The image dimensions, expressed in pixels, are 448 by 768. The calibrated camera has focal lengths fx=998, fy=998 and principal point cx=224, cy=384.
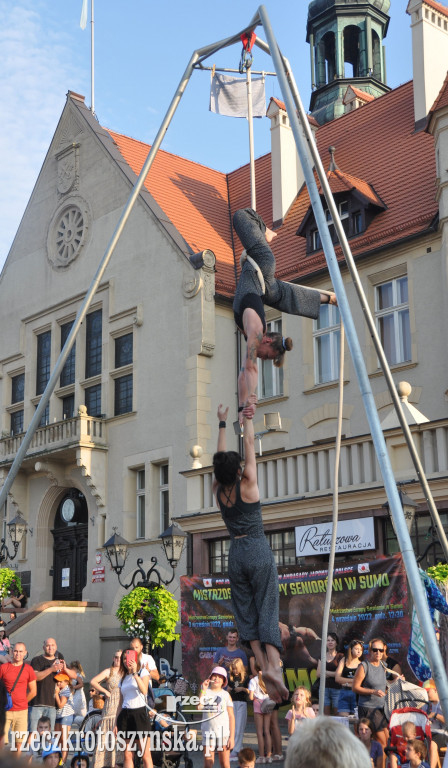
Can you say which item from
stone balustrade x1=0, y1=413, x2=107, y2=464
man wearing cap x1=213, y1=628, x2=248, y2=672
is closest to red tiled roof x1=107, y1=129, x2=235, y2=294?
stone balustrade x1=0, y1=413, x2=107, y2=464

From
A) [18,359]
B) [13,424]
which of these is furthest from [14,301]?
[13,424]

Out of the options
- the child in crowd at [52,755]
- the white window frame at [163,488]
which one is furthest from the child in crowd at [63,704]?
the white window frame at [163,488]

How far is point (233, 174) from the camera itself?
110 feet

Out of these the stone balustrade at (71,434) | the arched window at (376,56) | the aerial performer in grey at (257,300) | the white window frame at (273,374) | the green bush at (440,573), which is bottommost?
the green bush at (440,573)

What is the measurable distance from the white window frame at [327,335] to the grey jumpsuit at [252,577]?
16823 millimetres

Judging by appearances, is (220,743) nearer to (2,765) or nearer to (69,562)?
(2,765)

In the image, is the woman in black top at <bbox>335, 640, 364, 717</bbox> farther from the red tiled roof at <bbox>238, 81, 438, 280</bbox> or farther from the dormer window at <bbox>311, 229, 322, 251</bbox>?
the dormer window at <bbox>311, 229, 322, 251</bbox>

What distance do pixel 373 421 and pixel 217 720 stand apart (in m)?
6.65

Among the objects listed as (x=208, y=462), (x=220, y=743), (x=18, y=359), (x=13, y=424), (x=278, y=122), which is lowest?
(x=220, y=743)

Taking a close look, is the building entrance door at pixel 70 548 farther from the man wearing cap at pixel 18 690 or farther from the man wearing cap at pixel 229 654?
the man wearing cap at pixel 18 690

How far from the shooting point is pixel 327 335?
23.6m

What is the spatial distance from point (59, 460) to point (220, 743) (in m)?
17.4

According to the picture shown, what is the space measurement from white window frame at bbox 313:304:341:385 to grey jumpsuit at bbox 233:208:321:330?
16.1 m

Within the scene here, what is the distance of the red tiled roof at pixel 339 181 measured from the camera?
2338cm
